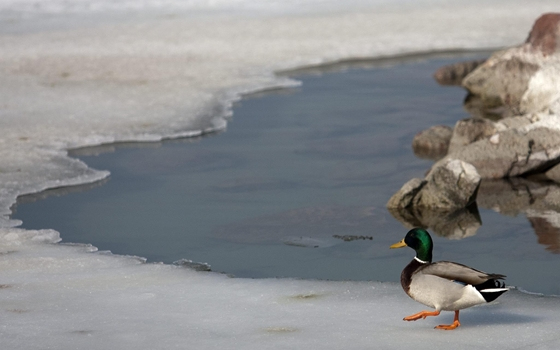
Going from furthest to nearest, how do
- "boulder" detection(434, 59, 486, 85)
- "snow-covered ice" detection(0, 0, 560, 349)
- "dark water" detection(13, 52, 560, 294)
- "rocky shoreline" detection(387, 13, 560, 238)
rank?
"boulder" detection(434, 59, 486, 85), "rocky shoreline" detection(387, 13, 560, 238), "dark water" detection(13, 52, 560, 294), "snow-covered ice" detection(0, 0, 560, 349)

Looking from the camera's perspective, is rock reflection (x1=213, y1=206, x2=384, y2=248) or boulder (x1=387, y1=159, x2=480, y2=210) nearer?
rock reflection (x1=213, y1=206, x2=384, y2=248)

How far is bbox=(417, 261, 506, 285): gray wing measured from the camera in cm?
447

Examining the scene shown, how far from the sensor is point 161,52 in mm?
13789

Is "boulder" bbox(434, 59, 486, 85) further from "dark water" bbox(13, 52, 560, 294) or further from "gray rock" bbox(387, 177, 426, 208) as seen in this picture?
"gray rock" bbox(387, 177, 426, 208)

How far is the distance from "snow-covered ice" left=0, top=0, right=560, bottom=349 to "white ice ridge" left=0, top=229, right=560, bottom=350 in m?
0.01

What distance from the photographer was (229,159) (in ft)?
29.0

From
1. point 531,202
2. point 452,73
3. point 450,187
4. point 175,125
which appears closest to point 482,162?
point 531,202

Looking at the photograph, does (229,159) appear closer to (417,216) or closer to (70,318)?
(417,216)

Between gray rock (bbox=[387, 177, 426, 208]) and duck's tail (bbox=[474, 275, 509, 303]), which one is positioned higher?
duck's tail (bbox=[474, 275, 509, 303])

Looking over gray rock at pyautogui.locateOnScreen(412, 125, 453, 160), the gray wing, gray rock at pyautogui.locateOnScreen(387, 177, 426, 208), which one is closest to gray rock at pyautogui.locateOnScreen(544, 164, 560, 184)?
gray rock at pyautogui.locateOnScreen(412, 125, 453, 160)

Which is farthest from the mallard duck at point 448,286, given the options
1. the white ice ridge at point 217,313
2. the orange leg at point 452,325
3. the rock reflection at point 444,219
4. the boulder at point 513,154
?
the boulder at point 513,154

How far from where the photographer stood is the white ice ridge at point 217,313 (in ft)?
15.0

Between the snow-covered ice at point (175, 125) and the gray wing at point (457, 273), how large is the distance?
1.05ft

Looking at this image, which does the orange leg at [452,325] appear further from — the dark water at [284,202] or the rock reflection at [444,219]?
the rock reflection at [444,219]
